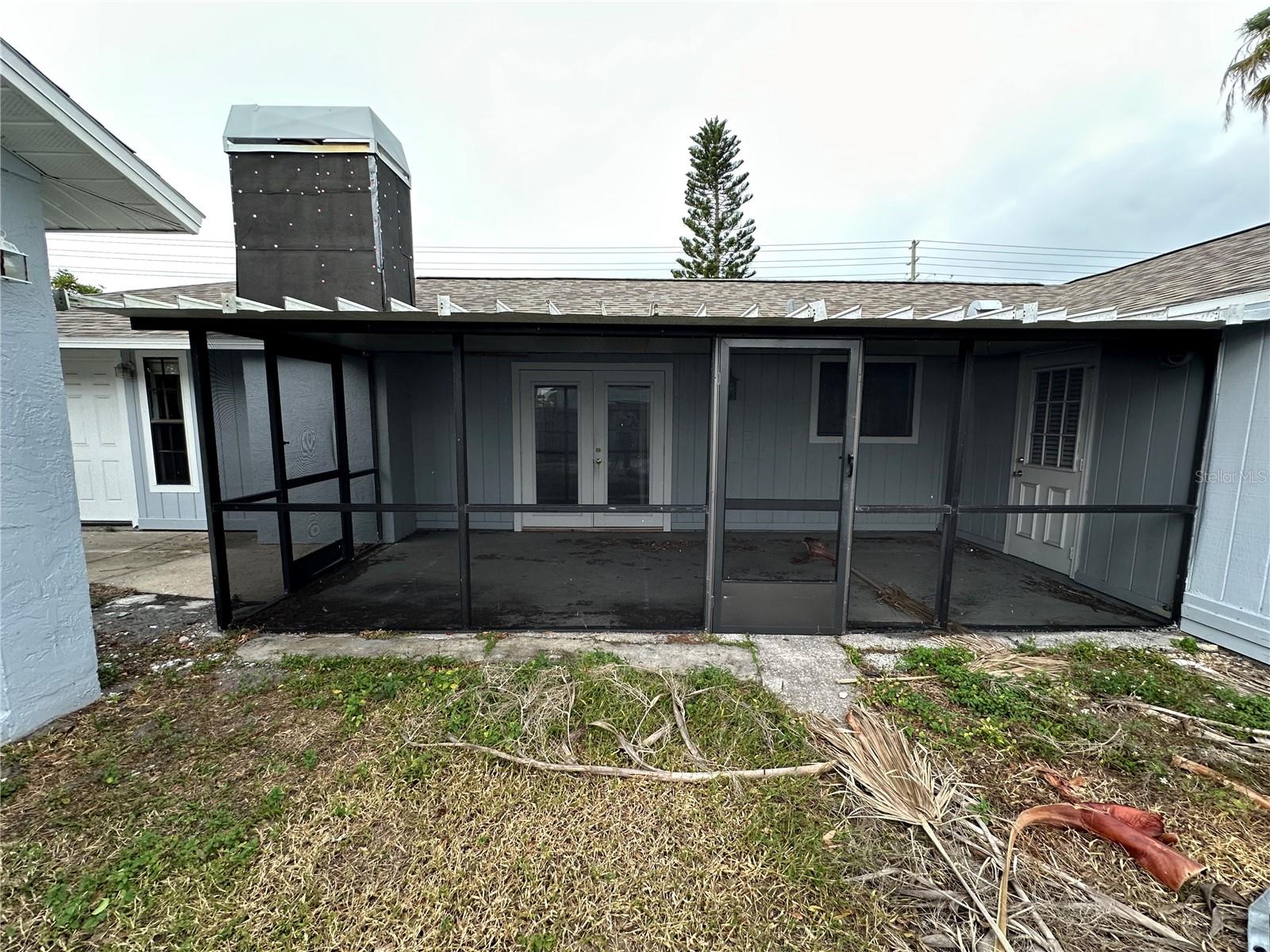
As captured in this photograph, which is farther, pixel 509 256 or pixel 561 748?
pixel 509 256

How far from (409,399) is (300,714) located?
4.73 m

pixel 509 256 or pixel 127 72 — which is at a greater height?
pixel 509 256

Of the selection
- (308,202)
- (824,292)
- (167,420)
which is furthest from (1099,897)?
(167,420)

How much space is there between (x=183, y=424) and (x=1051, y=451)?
33.7 feet

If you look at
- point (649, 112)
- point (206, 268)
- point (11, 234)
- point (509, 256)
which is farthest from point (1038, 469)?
point (206, 268)

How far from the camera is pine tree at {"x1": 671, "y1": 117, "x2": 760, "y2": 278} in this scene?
755 inches

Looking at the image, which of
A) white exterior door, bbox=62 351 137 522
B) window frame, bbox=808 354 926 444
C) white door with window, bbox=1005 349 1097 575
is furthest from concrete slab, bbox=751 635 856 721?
white exterior door, bbox=62 351 137 522

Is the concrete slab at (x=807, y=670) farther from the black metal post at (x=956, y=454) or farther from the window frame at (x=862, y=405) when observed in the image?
the window frame at (x=862, y=405)

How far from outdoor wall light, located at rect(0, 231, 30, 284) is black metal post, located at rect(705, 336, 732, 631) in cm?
358

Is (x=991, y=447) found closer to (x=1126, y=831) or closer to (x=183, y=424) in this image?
(x=1126, y=831)

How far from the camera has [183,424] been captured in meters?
6.68

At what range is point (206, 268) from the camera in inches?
1021

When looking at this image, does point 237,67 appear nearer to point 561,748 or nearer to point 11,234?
point 11,234

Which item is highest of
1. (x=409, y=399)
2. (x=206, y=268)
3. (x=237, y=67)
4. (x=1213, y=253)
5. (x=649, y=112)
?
(x=649, y=112)
